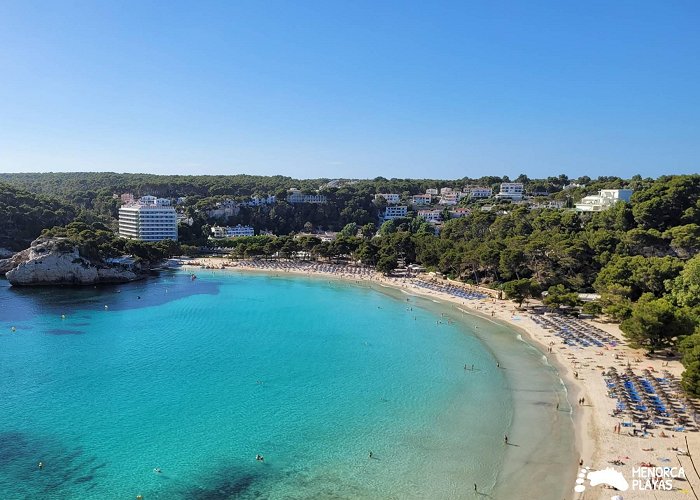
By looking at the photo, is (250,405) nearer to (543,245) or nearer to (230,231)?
(543,245)

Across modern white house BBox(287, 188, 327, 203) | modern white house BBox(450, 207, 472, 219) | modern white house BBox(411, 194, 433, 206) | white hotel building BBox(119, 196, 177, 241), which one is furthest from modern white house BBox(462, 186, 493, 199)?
white hotel building BBox(119, 196, 177, 241)

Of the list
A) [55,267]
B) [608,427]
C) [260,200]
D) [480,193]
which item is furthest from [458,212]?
[608,427]

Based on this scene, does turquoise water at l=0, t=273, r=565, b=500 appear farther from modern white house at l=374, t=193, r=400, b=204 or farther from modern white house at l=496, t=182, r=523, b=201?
modern white house at l=374, t=193, r=400, b=204

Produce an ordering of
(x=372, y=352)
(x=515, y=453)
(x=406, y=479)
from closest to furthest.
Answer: (x=406, y=479) → (x=515, y=453) → (x=372, y=352)

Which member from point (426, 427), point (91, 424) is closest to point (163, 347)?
point (91, 424)

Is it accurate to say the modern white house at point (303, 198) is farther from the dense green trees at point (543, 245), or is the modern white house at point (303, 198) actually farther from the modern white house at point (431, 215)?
the modern white house at point (431, 215)

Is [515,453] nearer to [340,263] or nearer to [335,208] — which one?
[340,263]
